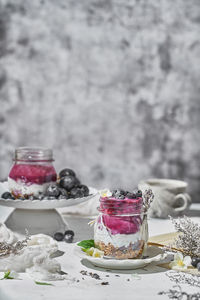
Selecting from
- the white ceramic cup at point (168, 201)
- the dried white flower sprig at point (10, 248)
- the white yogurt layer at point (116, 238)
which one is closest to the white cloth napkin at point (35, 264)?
the dried white flower sprig at point (10, 248)

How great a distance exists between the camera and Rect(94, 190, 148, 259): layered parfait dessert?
107 cm

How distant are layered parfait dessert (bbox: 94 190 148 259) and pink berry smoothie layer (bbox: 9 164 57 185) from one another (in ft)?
1.20

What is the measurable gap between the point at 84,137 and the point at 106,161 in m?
0.20

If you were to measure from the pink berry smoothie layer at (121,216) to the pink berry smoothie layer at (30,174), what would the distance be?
0.38m

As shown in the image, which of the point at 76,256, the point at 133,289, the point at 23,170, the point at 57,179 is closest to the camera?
the point at 133,289

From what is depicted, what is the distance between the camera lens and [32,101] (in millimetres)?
2848

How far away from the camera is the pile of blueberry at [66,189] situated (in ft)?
4.51

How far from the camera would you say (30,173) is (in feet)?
4.62

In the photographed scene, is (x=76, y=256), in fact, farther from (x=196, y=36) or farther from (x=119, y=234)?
(x=196, y=36)

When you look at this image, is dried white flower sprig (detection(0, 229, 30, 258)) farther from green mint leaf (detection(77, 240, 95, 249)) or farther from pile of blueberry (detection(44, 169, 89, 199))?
pile of blueberry (detection(44, 169, 89, 199))

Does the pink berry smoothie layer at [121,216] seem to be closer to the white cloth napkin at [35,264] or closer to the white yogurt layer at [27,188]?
the white cloth napkin at [35,264]

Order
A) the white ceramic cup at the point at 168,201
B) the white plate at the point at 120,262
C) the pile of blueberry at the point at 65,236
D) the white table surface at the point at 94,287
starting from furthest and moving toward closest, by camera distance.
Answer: the white ceramic cup at the point at 168,201
the pile of blueberry at the point at 65,236
the white plate at the point at 120,262
the white table surface at the point at 94,287

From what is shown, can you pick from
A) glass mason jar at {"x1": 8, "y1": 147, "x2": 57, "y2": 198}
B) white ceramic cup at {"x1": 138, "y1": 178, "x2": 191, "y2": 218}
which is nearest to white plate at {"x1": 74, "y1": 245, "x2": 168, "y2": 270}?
glass mason jar at {"x1": 8, "y1": 147, "x2": 57, "y2": 198}

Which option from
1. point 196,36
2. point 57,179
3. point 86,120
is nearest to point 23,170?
point 57,179
